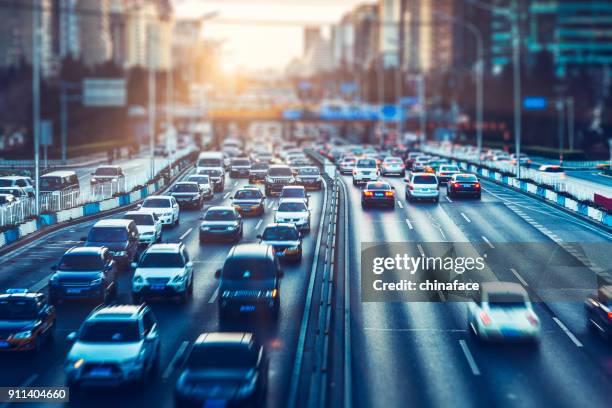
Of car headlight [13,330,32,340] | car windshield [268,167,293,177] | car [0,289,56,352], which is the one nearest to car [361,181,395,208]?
car windshield [268,167,293,177]

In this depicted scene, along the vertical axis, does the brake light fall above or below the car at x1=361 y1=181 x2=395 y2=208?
below

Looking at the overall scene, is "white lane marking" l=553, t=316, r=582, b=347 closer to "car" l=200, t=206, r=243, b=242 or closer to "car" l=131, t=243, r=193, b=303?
"car" l=131, t=243, r=193, b=303

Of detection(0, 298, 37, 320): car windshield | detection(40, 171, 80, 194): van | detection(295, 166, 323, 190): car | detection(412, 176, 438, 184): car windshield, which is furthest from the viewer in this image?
detection(295, 166, 323, 190): car

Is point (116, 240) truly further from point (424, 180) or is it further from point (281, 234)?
point (424, 180)

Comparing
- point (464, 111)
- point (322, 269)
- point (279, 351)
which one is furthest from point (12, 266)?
point (464, 111)

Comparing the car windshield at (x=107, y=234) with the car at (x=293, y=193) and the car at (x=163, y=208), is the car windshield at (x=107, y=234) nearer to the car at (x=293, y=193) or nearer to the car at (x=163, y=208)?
the car at (x=163, y=208)

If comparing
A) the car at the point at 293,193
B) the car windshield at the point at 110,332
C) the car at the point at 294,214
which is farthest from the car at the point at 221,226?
the car windshield at the point at 110,332
